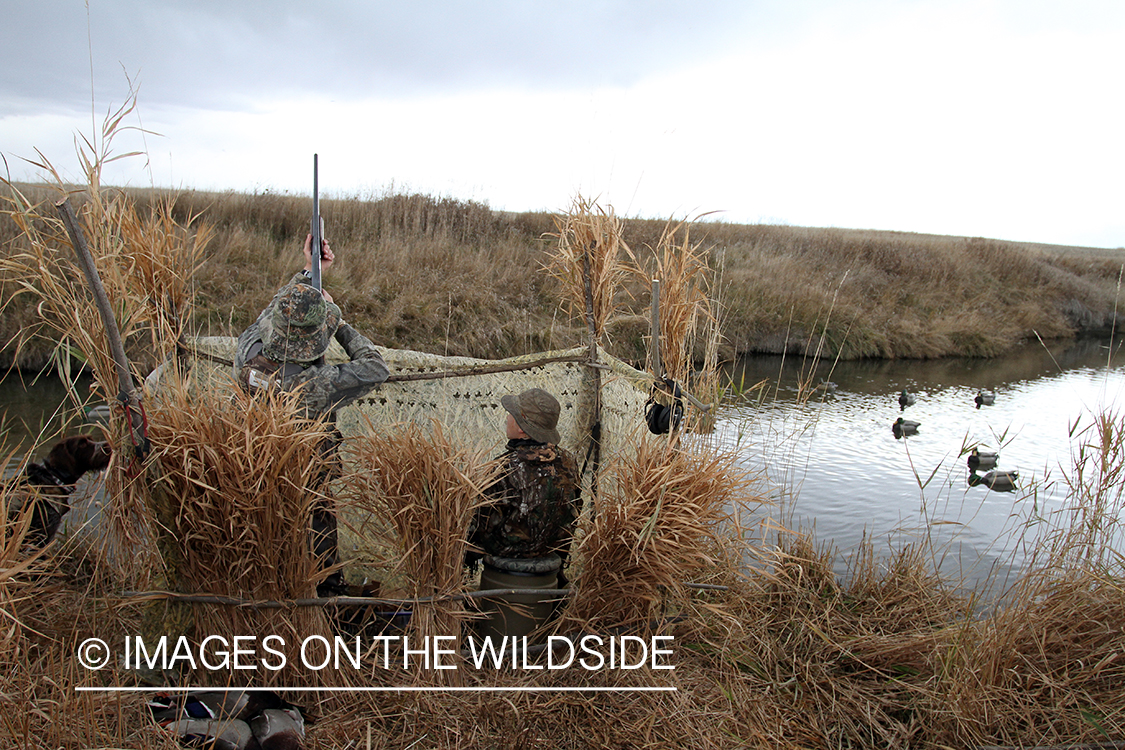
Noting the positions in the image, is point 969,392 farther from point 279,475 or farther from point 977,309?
point 279,475

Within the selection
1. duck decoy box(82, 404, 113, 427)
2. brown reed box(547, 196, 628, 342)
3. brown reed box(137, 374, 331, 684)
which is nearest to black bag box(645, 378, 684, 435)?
brown reed box(547, 196, 628, 342)

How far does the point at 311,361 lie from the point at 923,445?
7.49 metres

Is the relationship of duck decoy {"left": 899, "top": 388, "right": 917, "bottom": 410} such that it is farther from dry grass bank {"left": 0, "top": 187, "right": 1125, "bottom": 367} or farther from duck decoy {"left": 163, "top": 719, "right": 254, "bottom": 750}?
duck decoy {"left": 163, "top": 719, "right": 254, "bottom": 750}

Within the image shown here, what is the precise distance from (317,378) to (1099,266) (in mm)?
29502

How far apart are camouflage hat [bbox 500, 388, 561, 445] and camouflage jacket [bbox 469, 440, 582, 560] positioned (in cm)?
6

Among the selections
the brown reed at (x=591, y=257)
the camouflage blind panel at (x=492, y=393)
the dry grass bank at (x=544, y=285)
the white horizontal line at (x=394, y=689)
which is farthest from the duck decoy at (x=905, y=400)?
the white horizontal line at (x=394, y=689)

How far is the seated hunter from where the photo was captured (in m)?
2.67

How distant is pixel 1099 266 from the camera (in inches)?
957

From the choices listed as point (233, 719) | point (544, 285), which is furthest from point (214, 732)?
point (544, 285)

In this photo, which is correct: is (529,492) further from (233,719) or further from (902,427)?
(902,427)

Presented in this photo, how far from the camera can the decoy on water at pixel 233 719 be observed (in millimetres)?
2217

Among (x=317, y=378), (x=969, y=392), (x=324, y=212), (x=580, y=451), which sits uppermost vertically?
(x=324, y=212)

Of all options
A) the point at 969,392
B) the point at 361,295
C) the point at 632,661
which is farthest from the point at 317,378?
the point at 969,392

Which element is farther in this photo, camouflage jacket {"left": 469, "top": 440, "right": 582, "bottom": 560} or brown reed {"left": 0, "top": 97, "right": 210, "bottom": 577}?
camouflage jacket {"left": 469, "top": 440, "right": 582, "bottom": 560}
